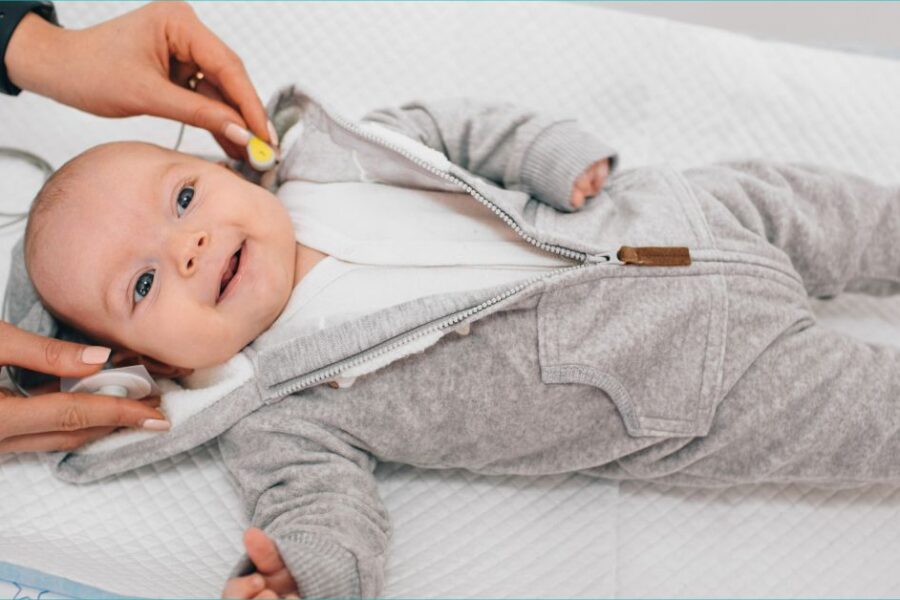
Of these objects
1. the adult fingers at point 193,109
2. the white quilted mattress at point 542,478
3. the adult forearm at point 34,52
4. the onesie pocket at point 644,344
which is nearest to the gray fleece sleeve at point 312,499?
the white quilted mattress at point 542,478

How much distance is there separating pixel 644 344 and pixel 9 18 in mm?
931

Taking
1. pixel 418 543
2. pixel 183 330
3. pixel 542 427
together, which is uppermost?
pixel 183 330

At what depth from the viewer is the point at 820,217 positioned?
118cm

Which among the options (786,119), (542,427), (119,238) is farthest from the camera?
(786,119)

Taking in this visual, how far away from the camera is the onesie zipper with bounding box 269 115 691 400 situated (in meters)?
1.00

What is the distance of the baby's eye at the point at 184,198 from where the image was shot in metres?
1.01

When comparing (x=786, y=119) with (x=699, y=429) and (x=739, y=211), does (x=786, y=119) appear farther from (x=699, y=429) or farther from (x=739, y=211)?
(x=699, y=429)

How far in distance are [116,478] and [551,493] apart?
566 millimetres

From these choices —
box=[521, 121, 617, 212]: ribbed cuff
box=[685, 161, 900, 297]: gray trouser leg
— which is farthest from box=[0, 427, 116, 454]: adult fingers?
box=[685, 161, 900, 297]: gray trouser leg

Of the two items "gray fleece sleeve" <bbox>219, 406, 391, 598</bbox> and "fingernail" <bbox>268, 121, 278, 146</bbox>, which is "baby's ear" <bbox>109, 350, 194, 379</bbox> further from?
"fingernail" <bbox>268, 121, 278, 146</bbox>

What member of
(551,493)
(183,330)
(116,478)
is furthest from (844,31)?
(116,478)

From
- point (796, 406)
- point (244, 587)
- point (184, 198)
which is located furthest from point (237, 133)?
point (796, 406)

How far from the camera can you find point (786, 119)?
4.76ft

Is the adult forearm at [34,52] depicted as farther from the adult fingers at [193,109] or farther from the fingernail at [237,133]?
the fingernail at [237,133]
